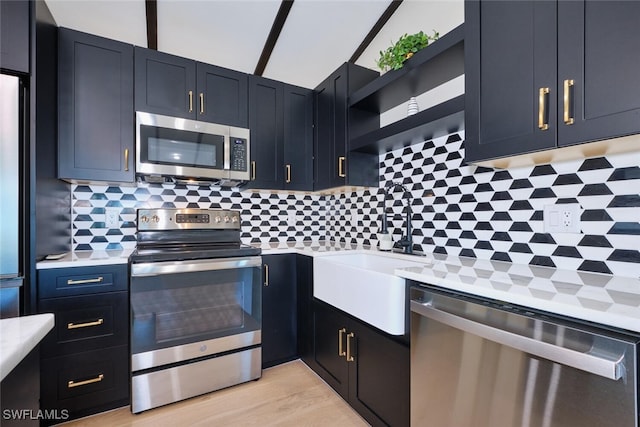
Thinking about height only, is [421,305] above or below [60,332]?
above

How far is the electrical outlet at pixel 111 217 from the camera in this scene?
2172 mm

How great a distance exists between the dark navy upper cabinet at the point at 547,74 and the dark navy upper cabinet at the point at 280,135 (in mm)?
1543

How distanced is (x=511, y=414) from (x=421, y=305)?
0.42 meters

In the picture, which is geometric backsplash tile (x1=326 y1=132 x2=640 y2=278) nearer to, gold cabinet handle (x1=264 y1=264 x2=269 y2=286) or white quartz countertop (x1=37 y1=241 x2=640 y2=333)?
white quartz countertop (x1=37 y1=241 x2=640 y2=333)

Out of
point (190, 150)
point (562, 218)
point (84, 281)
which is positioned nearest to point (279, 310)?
point (84, 281)

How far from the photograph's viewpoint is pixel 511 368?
35.6 inches

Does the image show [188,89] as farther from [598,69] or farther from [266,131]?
[598,69]

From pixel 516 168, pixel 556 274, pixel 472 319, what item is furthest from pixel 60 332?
pixel 516 168

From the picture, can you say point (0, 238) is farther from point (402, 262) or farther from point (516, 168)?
point (516, 168)

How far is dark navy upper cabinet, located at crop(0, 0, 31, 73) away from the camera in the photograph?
143 centimetres

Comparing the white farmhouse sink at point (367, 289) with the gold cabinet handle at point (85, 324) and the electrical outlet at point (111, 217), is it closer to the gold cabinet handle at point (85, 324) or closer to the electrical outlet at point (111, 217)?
the gold cabinet handle at point (85, 324)

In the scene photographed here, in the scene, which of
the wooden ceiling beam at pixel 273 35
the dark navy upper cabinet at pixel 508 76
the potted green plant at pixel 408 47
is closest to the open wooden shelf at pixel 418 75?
the potted green plant at pixel 408 47

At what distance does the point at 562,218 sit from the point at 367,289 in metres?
0.93

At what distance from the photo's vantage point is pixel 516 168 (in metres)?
1.49
